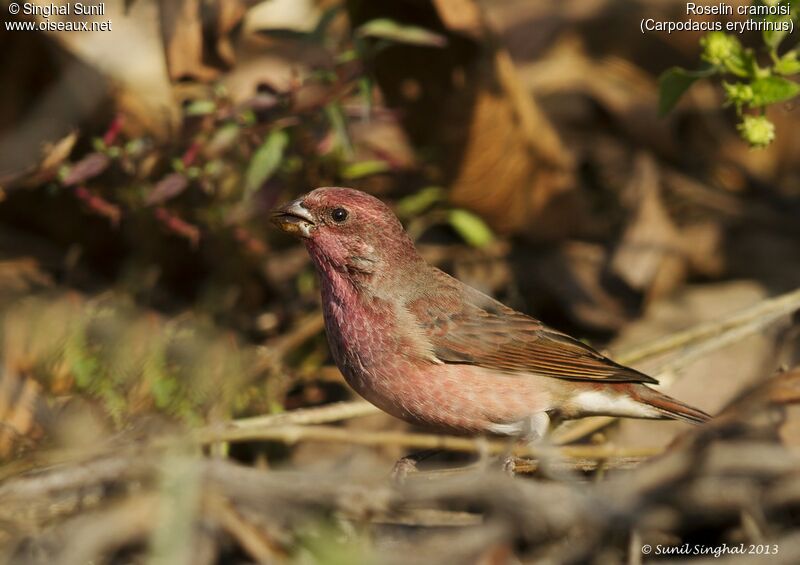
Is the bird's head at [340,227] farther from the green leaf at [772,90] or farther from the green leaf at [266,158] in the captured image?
the green leaf at [772,90]

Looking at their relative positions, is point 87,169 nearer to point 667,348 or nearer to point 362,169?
point 362,169

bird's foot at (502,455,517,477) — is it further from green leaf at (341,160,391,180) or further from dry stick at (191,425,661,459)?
green leaf at (341,160,391,180)

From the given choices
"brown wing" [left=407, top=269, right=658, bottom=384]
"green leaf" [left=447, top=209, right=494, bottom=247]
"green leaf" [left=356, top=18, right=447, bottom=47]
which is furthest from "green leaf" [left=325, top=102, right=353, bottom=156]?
"green leaf" [left=447, top=209, right=494, bottom=247]

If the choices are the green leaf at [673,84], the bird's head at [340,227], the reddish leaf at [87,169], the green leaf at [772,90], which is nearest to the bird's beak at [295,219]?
the bird's head at [340,227]

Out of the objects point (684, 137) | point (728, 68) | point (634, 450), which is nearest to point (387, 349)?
point (634, 450)

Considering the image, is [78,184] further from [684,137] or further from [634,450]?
[684,137]

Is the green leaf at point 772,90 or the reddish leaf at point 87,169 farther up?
the reddish leaf at point 87,169
